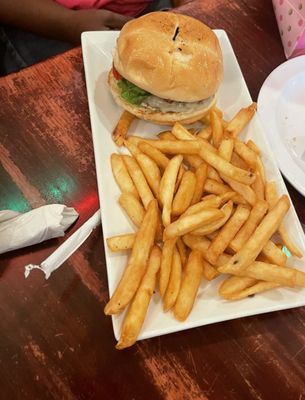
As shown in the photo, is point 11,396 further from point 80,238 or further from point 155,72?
point 155,72

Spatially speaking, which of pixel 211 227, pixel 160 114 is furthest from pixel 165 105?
pixel 211 227

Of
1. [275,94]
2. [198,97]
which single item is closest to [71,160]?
[198,97]

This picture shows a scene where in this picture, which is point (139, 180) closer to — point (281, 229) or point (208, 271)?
point (208, 271)

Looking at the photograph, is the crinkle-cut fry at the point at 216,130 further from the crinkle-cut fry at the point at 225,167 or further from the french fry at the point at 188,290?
the french fry at the point at 188,290

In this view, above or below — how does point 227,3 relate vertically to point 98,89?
above

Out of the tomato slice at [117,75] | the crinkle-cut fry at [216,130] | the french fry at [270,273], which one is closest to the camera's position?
the french fry at [270,273]

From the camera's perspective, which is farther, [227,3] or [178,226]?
[227,3]

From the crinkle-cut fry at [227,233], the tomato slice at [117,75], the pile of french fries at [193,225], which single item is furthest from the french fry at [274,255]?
the tomato slice at [117,75]
